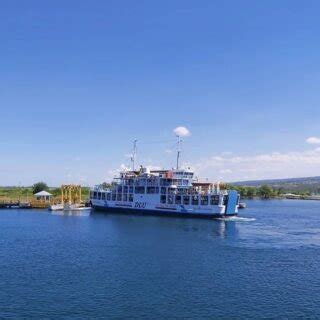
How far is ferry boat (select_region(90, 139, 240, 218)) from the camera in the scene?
368ft

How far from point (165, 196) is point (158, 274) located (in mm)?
70135

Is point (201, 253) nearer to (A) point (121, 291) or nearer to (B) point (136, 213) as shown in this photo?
(A) point (121, 291)

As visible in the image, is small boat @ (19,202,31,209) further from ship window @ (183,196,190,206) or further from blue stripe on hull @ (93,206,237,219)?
ship window @ (183,196,190,206)

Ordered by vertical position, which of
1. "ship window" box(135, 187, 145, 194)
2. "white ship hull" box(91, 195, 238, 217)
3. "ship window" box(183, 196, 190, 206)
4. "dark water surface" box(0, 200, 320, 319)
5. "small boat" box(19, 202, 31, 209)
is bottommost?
"dark water surface" box(0, 200, 320, 319)

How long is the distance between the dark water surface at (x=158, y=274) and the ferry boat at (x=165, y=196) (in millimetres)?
24742

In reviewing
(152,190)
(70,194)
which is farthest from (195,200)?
(70,194)

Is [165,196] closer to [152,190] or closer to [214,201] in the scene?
[152,190]

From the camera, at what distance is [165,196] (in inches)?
4719

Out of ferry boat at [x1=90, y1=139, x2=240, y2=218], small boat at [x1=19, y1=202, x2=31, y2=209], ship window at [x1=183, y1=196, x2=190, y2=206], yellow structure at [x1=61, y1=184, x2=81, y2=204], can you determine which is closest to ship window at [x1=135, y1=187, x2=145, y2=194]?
ferry boat at [x1=90, y1=139, x2=240, y2=218]

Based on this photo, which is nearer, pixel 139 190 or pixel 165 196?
pixel 165 196

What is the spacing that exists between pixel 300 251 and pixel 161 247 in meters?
19.4

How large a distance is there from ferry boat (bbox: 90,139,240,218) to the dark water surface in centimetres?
2474

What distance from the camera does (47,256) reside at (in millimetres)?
59000

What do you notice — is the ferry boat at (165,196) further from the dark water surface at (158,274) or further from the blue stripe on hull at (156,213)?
the dark water surface at (158,274)
